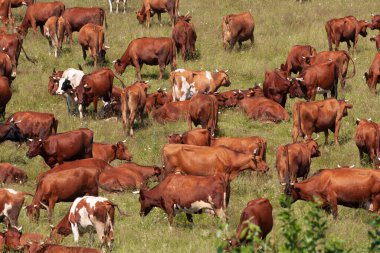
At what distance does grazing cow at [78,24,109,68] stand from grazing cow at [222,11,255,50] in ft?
15.0

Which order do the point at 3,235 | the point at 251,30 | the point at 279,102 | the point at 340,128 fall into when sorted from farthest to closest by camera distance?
the point at 251,30
the point at 279,102
the point at 340,128
the point at 3,235

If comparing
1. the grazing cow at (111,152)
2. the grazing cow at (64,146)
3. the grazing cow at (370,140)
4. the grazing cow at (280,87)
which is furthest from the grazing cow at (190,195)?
the grazing cow at (280,87)

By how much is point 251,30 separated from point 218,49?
4.59 ft

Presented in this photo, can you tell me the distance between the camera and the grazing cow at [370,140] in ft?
74.4

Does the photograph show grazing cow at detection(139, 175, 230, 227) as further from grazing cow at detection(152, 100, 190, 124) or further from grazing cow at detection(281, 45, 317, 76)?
grazing cow at detection(281, 45, 317, 76)

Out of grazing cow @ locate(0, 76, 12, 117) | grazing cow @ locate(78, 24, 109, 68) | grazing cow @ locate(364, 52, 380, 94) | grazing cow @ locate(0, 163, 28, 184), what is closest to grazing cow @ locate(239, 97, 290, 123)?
grazing cow @ locate(364, 52, 380, 94)

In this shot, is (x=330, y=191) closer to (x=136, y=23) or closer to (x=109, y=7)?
(x=136, y=23)

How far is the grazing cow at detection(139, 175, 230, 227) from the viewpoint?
17.7 m

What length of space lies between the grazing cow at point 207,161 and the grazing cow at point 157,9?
1602cm

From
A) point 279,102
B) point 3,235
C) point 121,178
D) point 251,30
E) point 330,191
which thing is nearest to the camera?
point 3,235

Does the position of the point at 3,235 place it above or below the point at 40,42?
above

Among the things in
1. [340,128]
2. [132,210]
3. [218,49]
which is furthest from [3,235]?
[218,49]

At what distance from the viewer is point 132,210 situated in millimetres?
19438

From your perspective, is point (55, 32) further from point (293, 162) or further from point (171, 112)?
point (293, 162)
